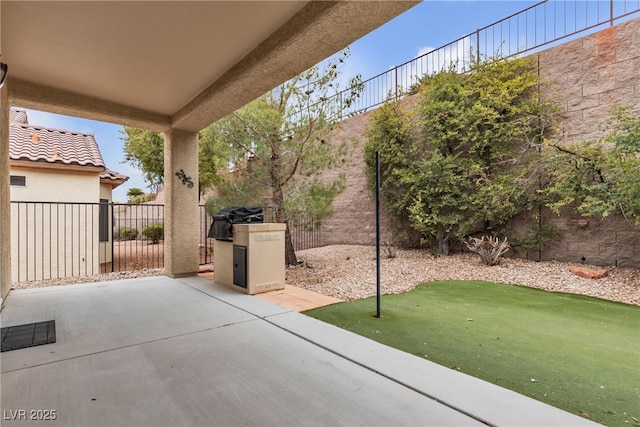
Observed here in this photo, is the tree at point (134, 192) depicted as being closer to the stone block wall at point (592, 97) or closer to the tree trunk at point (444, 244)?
the tree trunk at point (444, 244)

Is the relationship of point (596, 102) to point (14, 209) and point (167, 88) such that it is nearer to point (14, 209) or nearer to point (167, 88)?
point (167, 88)

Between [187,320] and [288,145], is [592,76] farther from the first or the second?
[187,320]

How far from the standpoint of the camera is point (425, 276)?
5637mm

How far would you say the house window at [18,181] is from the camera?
7.10 metres

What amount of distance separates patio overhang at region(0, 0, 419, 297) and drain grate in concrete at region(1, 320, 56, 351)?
4.21ft

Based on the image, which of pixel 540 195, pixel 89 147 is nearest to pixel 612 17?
pixel 540 195

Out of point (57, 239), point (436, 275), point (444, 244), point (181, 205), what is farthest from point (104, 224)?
point (444, 244)

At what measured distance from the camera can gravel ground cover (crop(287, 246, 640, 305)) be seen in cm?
452

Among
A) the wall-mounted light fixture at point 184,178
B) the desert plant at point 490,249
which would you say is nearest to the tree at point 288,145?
the wall-mounted light fixture at point 184,178

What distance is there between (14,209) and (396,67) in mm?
10357

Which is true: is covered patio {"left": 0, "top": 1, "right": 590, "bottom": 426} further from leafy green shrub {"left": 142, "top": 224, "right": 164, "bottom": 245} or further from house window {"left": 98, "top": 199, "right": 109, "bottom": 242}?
leafy green shrub {"left": 142, "top": 224, "right": 164, "bottom": 245}

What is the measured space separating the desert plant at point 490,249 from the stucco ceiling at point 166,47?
5006 millimetres

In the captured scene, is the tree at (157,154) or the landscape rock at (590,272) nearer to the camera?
the landscape rock at (590,272)

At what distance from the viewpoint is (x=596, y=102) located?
541cm
